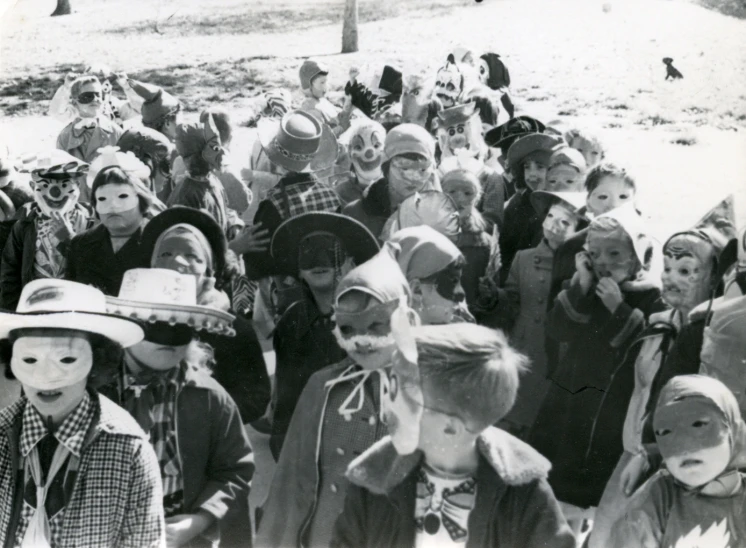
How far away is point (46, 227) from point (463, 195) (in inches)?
89.2

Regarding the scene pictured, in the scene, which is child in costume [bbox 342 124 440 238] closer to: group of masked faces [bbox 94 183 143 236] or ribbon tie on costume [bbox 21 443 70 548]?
group of masked faces [bbox 94 183 143 236]

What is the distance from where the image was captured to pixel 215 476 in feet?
15.4

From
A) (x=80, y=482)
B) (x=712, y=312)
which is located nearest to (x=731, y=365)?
(x=712, y=312)

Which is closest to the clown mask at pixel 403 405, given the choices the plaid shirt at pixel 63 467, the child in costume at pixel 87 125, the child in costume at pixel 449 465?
the child in costume at pixel 449 465

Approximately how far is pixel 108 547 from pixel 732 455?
9.92 ft

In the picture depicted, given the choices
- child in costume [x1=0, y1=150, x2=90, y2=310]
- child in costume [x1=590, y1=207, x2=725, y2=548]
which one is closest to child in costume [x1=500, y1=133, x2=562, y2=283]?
child in costume [x1=590, y1=207, x2=725, y2=548]

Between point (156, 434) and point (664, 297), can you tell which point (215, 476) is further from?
point (664, 297)

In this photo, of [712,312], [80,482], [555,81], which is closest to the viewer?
[80,482]

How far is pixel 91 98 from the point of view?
525 centimetres

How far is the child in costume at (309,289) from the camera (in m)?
4.76

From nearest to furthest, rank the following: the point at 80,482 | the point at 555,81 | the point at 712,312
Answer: the point at 80,482 → the point at 712,312 → the point at 555,81

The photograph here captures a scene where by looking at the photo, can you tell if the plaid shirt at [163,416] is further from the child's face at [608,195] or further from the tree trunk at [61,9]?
the child's face at [608,195]

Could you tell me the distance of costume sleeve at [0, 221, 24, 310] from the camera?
5.09m

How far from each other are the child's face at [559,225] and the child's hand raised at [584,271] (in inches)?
5.2
